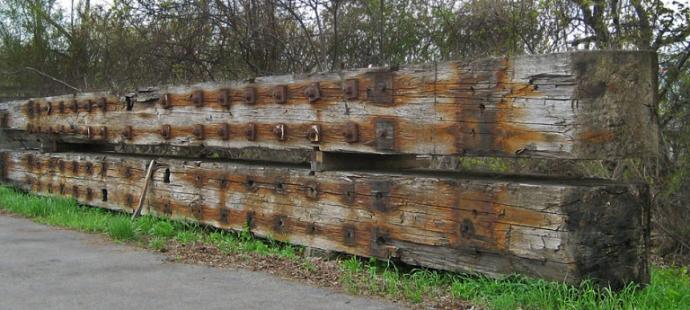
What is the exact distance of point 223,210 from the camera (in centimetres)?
723

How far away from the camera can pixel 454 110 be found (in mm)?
5141

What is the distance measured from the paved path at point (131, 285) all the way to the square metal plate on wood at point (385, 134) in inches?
47.4

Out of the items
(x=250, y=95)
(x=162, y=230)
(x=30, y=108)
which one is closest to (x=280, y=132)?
(x=250, y=95)

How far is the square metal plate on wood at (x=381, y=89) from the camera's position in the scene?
5.59m

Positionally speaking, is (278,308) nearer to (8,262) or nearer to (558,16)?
(8,262)

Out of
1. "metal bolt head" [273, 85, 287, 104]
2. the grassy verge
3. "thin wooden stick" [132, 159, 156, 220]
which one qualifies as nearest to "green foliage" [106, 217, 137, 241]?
the grassy verge

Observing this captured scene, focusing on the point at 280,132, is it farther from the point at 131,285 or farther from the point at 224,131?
the point at 131,285

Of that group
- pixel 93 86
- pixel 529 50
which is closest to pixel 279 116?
pixel 529 50

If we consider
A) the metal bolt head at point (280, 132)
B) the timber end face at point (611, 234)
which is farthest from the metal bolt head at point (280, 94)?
the timber end face at point (611, 234)

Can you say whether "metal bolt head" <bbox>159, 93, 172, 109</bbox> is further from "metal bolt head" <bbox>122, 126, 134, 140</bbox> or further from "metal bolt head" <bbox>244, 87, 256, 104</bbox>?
"metal bolt head" <bbox>244, 87, 256, 104</bbox>

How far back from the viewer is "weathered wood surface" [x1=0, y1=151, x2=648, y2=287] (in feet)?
14.9

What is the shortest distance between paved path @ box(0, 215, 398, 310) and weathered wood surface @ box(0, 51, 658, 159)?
1.29m

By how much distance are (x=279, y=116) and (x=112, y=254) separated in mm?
1970

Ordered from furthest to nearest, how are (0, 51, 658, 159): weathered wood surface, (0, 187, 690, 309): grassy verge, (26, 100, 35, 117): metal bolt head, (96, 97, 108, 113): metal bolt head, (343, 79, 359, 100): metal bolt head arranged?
(26, 100, 35, 117): metal bolt head
(96, 97, 108, 113): metal bolt head
(343, 79, 359, 100): metal bolt head
(0, 51, 658, 159): weathered wood surface
(0, 187, 690, 309): grassy verge
